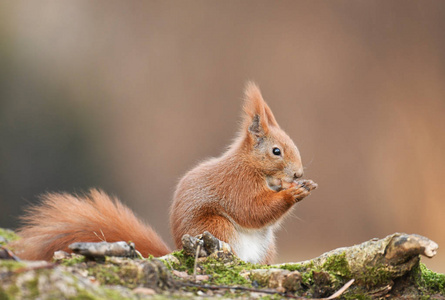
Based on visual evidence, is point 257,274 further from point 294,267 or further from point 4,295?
point 4,295

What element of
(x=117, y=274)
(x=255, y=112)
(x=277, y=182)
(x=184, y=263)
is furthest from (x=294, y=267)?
(x=255, y=112)

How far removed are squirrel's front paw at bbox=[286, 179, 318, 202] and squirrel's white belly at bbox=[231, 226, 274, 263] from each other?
0.19 meters

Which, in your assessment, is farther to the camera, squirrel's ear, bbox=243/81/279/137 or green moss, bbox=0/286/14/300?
squirrel's ear, bbox=243/81/279/137

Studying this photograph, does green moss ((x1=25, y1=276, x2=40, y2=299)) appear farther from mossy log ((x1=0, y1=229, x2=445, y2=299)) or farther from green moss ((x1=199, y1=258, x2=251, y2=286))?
green moss ((x1=199, y1=258, x2=251, y2=286))

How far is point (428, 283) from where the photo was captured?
4.14 feet

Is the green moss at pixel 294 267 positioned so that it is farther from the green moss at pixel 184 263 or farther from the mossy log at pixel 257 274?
the green moss at pixel 184 263

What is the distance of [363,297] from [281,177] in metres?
0.77

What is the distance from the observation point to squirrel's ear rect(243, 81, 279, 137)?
1.93 metres

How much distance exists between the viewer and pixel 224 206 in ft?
5.86

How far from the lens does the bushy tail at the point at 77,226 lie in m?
1.51

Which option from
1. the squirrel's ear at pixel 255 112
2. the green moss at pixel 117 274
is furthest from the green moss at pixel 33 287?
the squirrel's ear at pixel 255 112

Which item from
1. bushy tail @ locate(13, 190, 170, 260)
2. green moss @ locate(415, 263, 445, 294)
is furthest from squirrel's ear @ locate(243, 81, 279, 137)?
green moss @ locate(415, 263, 445, 294)

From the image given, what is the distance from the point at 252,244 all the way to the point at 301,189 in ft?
0.88

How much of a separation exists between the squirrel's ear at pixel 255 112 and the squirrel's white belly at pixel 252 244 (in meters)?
0.37
